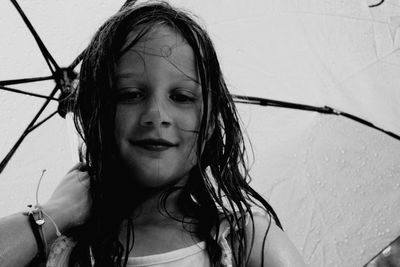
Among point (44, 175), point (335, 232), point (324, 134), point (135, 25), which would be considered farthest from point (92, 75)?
point (335, 232)

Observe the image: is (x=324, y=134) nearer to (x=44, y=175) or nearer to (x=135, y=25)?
(x=135, y=25)

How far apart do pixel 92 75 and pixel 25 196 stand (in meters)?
0.45

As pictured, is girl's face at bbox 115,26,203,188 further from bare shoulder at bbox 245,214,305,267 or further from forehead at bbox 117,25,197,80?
bare shoulder at bbox 245,214,305,267

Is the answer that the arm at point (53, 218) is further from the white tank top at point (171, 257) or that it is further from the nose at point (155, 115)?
the nose at point (155, 115)

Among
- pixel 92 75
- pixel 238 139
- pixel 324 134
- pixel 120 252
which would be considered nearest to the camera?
pixel 120 252

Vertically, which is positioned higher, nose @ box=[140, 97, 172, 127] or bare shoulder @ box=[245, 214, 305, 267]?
nose @ box=[140, 97, 172, 127]

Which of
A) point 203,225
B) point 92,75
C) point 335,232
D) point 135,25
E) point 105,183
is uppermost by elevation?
point 135,25

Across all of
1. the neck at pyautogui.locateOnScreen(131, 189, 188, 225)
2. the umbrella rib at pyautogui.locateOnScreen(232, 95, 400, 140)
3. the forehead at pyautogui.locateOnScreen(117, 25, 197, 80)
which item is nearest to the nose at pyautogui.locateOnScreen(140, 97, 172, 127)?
the forehead at pyautogui.locateOnScreen(117, 25, 197, 80)

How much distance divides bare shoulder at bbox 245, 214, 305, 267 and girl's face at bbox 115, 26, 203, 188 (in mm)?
231

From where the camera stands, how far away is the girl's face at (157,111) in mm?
1237

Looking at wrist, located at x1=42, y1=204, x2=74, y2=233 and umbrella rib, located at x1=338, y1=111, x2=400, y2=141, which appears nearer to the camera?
wrist, located at x1=42, y1=204, x2=74, y2=233

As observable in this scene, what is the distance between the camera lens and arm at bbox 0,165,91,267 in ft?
4.00

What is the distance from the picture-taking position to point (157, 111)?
1226 mm

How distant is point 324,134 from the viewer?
1.68 m
